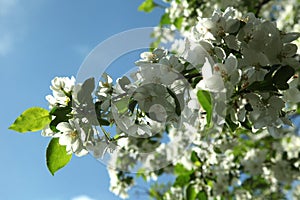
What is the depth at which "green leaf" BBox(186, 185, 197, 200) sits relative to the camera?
6.60 ft

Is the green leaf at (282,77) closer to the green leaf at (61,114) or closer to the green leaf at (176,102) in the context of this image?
the green leaf at (176,102)

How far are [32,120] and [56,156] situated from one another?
0.42ft

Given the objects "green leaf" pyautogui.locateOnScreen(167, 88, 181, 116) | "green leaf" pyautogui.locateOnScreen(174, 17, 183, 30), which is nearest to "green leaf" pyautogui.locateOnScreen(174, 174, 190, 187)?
"green leaf" pyautogui.locateOnScreen(167, 88, 181, 116)

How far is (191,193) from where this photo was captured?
204 cm

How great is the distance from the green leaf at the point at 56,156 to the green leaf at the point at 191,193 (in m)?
1.10

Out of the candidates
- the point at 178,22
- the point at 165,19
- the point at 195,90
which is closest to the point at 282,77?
the point at 195,90

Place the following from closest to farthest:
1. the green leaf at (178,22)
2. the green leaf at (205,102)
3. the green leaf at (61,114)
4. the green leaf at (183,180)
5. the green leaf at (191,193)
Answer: the green leaf at (205,102)
the green leaf at (61,114)
the green leaf at (191,193)
the green leaf at (183,180)
the green leaf at (178,22)

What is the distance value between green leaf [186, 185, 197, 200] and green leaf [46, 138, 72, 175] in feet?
3.61

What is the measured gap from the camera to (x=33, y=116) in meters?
1.09

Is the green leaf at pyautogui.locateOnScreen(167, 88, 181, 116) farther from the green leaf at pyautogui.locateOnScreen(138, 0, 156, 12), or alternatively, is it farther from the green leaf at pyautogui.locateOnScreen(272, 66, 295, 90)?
the green leaf at pyautogui.locateOnScreen(138, 0, 156, 12)

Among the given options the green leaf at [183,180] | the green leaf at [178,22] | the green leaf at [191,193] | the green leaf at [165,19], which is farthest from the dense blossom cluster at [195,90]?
the green leaf at [165,19]

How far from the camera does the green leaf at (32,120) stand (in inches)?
42.6

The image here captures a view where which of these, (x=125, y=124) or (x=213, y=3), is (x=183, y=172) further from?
(x=213, y=3)

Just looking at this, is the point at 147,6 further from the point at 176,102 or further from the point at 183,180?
the point at 176,102
